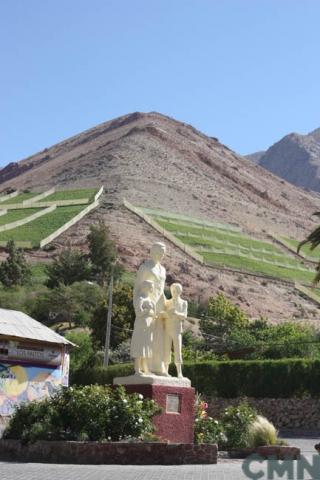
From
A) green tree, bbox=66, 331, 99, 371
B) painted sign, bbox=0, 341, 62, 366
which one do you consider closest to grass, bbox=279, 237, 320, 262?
green tree, bbox=66, 331, 99, 371

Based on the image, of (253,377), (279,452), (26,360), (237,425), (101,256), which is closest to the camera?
(279,452)

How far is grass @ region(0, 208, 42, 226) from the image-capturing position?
115m

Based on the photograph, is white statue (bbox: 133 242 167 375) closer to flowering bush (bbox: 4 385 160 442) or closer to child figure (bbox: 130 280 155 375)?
child figure (bbox: 130 280 155 375)

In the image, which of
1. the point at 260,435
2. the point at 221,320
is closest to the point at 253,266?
the point at 221,320

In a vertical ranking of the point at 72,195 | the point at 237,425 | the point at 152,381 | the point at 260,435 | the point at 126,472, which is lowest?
the point at 126,472

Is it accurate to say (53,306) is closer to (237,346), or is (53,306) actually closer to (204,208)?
(237,346)

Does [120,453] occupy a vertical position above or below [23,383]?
below

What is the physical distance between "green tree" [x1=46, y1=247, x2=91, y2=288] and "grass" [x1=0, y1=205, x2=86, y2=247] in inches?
893

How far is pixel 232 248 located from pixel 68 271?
40258 mm

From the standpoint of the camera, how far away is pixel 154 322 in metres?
19.0

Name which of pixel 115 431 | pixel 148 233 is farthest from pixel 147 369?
pixel 148 233

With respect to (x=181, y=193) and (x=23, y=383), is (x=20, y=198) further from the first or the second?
(x=23, y=383)

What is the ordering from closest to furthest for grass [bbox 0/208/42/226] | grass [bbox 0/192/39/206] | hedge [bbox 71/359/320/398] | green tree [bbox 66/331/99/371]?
hedge [bbox 71/359/320/398] < green tree [bbox 66/331/99/371] < grass [bbox 0/208/42/226] < grass [bbox 0/192/39/206]

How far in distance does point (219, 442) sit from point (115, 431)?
3.71 metres
